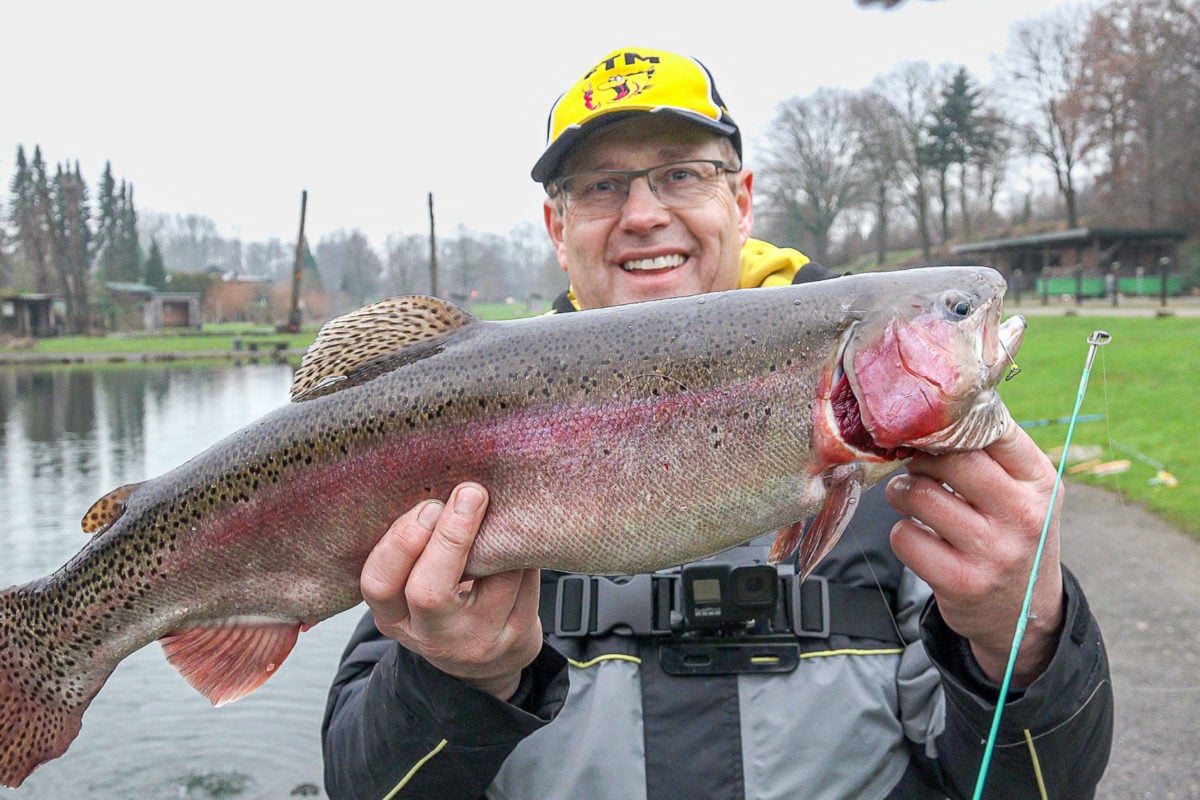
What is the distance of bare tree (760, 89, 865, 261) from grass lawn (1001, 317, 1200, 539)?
26.5m

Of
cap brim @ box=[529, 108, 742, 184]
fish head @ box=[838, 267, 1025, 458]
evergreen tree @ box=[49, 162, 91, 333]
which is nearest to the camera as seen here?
fish head @ box=[838, 267, 1025, 458]

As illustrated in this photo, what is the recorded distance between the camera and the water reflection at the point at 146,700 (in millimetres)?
5934

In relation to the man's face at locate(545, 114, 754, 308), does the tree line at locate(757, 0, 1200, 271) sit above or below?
above

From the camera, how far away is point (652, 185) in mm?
3496

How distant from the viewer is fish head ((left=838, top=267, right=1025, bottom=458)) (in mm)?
2062

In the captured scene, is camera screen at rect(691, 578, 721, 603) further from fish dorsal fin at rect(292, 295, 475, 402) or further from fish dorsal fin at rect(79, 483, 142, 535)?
fish dorsal fin at rect(79, 483, 142, 535)

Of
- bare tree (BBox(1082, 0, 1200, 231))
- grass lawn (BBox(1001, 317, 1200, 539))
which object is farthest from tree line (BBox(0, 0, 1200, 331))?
grass lawn (BBox(1001, 317, 1200, 539))

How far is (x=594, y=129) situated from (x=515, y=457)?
5.24ft

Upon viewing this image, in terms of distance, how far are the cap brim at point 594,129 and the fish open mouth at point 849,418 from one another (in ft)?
4.76

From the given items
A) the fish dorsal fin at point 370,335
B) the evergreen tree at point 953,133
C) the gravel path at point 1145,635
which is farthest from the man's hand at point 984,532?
the evergreen tree at point 953,133

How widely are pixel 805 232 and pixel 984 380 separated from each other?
44311mm

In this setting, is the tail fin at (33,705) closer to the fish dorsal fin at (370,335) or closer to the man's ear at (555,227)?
the fish dorsal fin at (370,335)

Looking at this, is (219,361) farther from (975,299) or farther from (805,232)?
(975,299)

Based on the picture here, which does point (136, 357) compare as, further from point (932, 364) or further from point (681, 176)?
point (932, 364)
